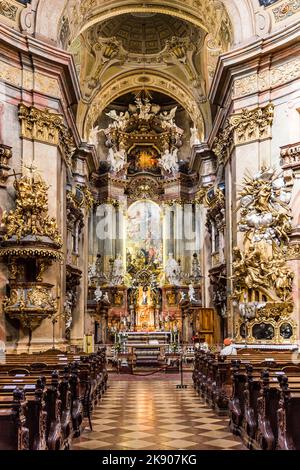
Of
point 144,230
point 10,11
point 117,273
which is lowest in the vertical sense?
point 117,273

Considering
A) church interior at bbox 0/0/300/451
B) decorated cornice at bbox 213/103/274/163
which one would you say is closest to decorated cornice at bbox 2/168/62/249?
church interior at bbox 0/0/300/451

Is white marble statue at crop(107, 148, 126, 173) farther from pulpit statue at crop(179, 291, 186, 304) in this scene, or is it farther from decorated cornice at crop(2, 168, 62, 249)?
decorated cornice at crop(2, 168, 62, 249)

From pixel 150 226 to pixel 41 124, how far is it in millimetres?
14734

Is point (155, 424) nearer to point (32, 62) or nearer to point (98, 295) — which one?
point (32, 62)

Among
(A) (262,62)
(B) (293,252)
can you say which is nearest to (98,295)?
(B) (293,252)

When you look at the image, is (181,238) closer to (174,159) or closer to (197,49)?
(174,159)

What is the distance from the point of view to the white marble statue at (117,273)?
2753 cm

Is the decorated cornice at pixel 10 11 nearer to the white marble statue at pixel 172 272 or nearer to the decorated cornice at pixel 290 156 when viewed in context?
the decorated cornice at pixel 290 156

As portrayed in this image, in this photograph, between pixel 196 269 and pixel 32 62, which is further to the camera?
pixel 196 269

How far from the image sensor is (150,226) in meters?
29.8

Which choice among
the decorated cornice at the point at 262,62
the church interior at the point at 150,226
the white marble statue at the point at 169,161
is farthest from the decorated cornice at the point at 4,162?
the white marble statue at the point at 169,161

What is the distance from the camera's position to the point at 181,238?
28.5 metres

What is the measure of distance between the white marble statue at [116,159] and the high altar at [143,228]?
49 millimetres
